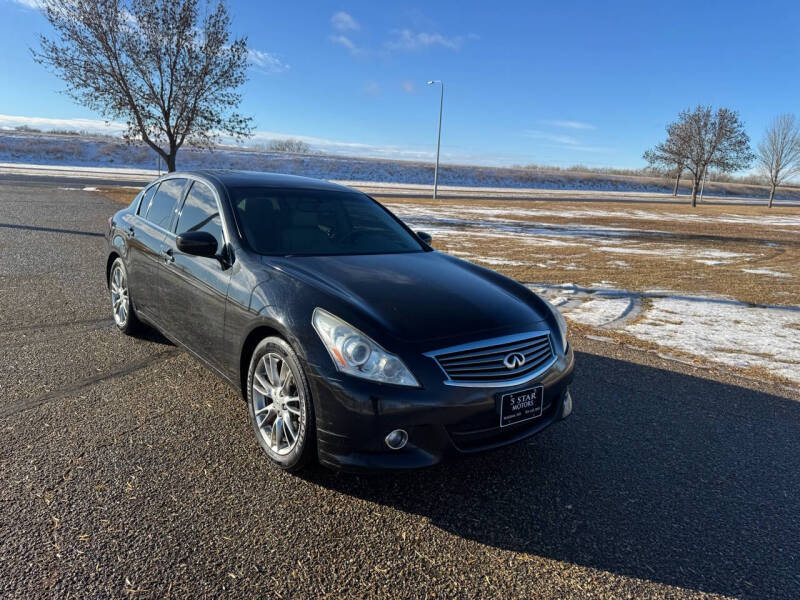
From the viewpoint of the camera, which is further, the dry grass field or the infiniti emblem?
the dry grass field

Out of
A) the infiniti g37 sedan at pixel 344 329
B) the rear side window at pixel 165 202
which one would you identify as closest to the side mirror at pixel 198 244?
the infiniti g37 sedan at pixel 344 329

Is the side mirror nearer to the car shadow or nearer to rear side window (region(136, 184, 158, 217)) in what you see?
the car shadow

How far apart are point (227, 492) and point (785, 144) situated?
58.1 meters

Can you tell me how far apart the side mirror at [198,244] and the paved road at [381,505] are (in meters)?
1.07

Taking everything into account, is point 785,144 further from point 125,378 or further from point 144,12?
point 125,378

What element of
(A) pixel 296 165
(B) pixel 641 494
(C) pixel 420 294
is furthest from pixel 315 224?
(A) pixel 296 165

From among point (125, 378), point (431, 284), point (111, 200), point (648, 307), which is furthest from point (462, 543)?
point (111, 200)

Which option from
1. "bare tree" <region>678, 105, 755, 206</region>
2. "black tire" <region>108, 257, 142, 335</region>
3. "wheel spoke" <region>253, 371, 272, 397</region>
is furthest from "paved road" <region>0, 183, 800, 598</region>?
"bare tree" <region>678, 105, 755, 206</region>

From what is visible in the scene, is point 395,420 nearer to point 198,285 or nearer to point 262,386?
point 262,386

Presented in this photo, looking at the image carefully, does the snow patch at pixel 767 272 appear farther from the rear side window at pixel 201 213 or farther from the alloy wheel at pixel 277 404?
the alloy wheel at pixel 277 404

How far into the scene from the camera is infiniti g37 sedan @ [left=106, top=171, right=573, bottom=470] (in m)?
2.58

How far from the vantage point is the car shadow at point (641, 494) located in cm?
239

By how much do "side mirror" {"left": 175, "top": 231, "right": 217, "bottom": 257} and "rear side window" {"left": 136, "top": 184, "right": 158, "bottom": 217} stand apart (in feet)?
5.84

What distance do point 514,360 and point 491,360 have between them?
0.15m
